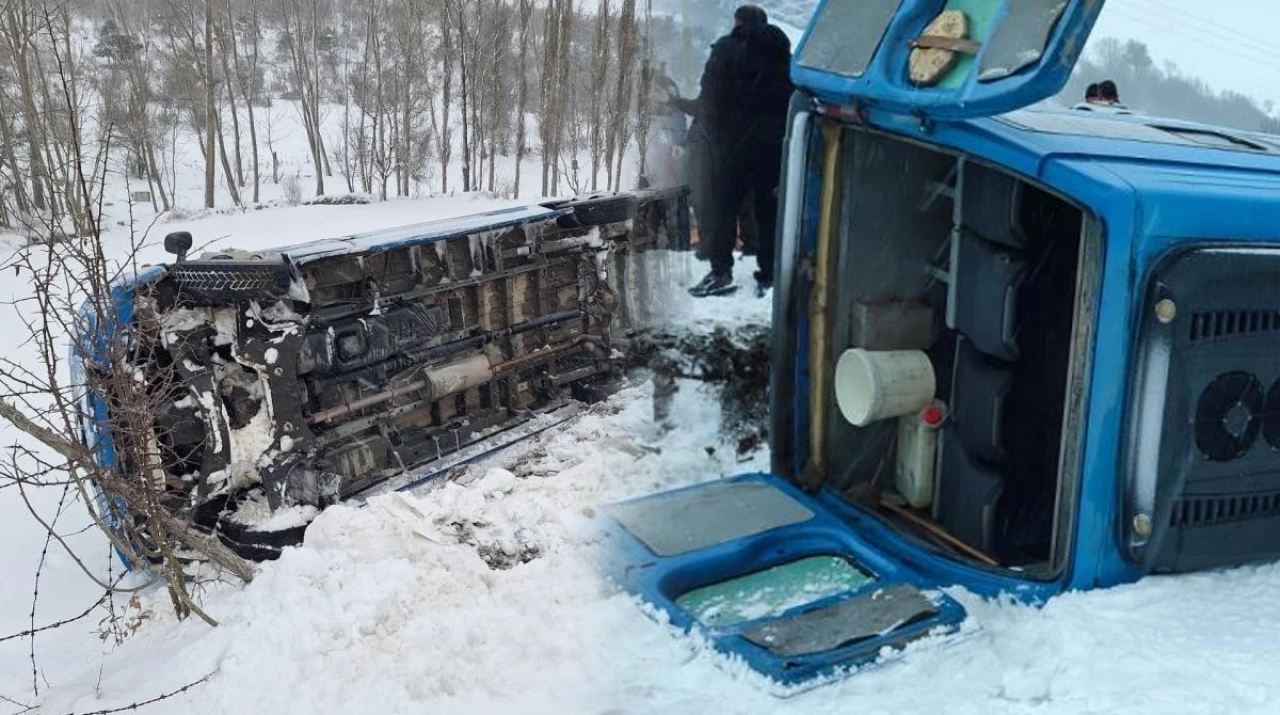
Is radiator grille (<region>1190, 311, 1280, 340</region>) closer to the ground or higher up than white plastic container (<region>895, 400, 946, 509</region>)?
higher up

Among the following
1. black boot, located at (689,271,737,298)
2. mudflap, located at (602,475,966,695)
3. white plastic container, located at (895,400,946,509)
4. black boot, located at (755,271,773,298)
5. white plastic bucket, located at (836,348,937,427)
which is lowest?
mudflap, located at (602,475,966,695)

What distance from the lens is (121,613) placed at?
412cm

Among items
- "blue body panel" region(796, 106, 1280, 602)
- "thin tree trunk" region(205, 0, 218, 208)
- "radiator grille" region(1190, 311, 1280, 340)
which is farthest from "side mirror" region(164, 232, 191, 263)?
"thin tree trunk" region(205, 0, 218, 208)

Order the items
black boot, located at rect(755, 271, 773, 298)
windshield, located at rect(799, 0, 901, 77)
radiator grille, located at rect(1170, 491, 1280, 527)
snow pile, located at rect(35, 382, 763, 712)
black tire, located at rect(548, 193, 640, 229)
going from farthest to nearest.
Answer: black tire, located at rect(548, 193, 640, 229) < black boot, located at rect(755, 271, 773, 298) < windshield, located at rect(799, 0, 901, 77) < snow pile, located at rect(35, 382, 763, 712) < radiator grille, located at rect(1170, 491, 1280, 527)

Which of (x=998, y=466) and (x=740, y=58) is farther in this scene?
(x=998, y=466)

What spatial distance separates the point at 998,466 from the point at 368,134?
28.0m

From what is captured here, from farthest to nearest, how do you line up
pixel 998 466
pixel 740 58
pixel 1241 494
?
1. pixel 998 466
2. pixel 740 58
3. pixel 1241 494

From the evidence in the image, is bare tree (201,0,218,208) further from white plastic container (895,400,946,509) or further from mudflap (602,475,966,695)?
white plastic container (895,400,946,509)

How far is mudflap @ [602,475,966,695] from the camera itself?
231 centimetres

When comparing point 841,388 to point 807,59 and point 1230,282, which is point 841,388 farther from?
point 1230,282

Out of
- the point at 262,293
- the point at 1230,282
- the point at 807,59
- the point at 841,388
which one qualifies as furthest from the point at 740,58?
the point at 262,293

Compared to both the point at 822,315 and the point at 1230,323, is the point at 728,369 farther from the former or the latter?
the point at 1230,323

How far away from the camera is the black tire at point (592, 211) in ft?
19.7

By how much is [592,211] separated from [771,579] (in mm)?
3616
